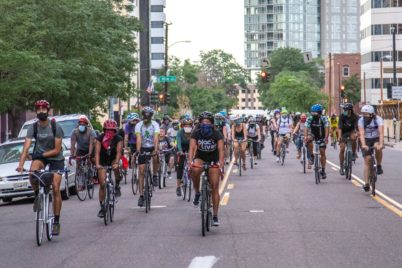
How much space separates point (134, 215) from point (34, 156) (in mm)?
3704

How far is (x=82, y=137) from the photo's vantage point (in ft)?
66.7

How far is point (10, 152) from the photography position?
70.6 feet

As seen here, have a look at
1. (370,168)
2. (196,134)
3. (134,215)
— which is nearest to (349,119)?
(370,168)

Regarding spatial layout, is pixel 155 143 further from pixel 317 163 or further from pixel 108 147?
pixel 317 163

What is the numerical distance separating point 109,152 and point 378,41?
93.7 metres

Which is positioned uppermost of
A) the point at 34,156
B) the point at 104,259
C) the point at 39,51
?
the point at 39,51

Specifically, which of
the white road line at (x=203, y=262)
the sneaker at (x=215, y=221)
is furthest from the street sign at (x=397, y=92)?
the white road line at (x=203, y=262)

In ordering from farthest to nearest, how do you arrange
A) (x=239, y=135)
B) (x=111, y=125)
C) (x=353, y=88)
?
(x=353, y=88), (x=239, y=135), (x=111, y=125)

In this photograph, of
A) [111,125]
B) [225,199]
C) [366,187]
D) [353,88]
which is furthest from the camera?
[353,88]

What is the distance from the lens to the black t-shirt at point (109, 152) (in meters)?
14.8

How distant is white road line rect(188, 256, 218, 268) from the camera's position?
9.94 m

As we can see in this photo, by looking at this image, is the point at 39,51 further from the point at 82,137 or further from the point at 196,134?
the point at 196,134

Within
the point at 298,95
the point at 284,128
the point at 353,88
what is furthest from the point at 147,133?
the point at 353,88

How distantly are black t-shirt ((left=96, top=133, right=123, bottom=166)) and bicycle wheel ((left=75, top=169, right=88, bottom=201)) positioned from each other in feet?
16.7
